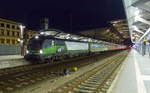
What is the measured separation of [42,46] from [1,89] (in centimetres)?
1341

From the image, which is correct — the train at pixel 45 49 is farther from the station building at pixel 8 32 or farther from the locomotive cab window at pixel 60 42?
the station building at pixel 8 32

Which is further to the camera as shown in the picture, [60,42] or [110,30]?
[110,30]

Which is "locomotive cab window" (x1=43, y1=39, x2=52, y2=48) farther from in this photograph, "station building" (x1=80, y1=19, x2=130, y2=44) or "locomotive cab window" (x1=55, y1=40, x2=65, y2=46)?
"station building" (x1=80, y1=19, x2=130, y2=44)

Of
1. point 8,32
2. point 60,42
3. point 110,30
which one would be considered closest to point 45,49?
point 60,42

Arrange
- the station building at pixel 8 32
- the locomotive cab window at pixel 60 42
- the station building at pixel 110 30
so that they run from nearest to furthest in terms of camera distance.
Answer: the locomotive cab window at pixel 60 42
the station building at pixel 110 30
the station building at pixel 8 32

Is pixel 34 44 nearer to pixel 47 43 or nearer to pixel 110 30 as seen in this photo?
pixel 47 43

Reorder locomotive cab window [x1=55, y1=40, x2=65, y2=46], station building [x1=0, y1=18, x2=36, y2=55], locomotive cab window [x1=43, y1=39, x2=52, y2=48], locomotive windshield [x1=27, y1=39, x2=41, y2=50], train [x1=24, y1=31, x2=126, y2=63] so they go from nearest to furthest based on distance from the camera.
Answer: train [x1=24, y1=31, x2=126, y2=63] < locomotive windshield [x1=27, y1=39, x2=41, y2=50] < locomotive cab window [x1=43, y1=39, x2=52, y2=48] < locomotive cab window [x1=55, y1=40, x2=65, y2=46] < station building [x1=0, y1=18, x2=36, y2=55]

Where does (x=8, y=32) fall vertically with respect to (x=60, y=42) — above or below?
above

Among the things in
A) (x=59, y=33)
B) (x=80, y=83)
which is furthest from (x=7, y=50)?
(x=80, y=83)

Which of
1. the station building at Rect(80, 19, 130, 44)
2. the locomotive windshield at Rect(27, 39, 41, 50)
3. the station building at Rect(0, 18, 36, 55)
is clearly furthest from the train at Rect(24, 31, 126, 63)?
the station building at Rect(0, 18, 36, 55)

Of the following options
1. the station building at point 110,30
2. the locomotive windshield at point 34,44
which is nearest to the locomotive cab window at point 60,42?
the locomotive windshield at point 34,44

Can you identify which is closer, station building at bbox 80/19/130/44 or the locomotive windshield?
the locomotive windshield

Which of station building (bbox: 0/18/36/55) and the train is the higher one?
station building (bbox: 0/18/36/55)

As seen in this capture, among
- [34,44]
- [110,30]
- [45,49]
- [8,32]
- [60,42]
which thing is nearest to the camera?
[45,49]
